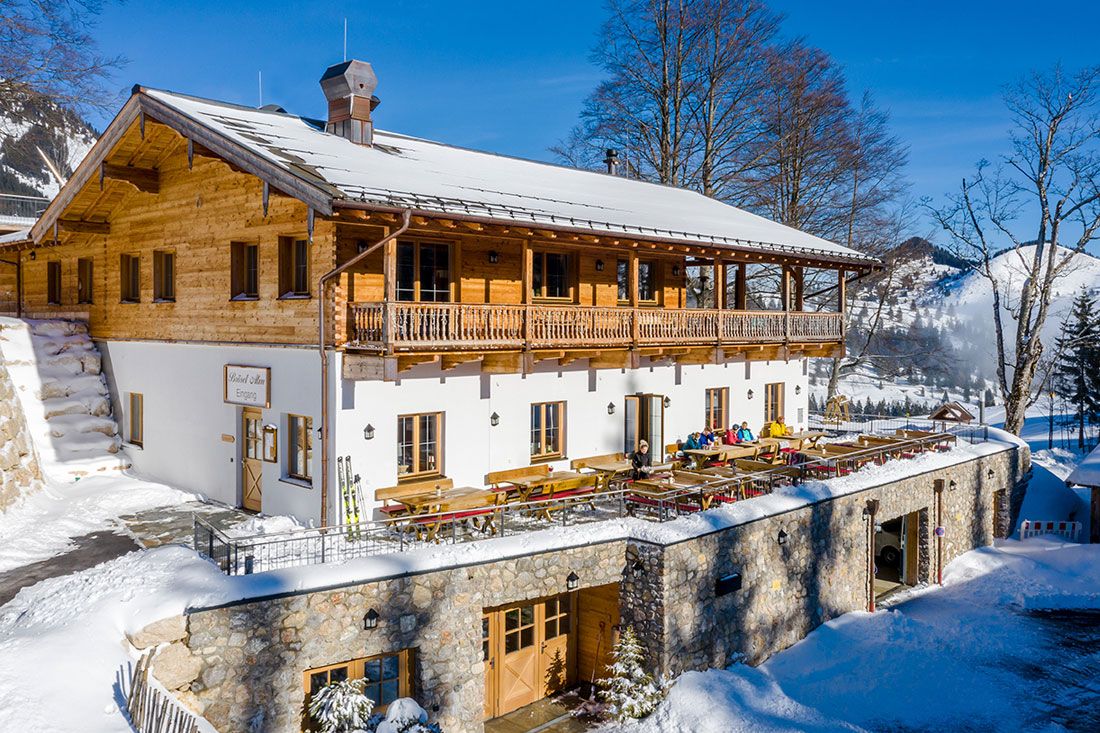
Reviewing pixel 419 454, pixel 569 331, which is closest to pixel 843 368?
pixel 569 331

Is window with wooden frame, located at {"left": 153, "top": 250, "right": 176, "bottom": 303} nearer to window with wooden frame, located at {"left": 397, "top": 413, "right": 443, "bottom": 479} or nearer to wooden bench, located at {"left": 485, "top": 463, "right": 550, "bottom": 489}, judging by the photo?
window with wooden frame, located at {"left": 397, "top": 413, "right": 443, "bottom": 479}

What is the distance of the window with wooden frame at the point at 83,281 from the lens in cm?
2166

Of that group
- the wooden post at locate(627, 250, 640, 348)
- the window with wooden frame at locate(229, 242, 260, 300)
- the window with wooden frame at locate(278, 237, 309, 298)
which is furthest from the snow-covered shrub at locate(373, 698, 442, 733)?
the wooden post at locate(627, 250, 640, 348)

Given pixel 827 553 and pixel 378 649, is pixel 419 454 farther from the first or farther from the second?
pixel 827 553

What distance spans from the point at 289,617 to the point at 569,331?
7.81 m

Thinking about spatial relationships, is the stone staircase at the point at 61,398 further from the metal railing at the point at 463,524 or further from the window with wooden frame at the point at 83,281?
the metal railing at the point at 463,524

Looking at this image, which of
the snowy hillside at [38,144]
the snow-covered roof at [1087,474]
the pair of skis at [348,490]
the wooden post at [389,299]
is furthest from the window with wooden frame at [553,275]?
the snow-covered roof at [1087,474]

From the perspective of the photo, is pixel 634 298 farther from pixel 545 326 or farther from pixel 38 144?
pixel 38 144

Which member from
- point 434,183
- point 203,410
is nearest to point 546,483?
point 434,183

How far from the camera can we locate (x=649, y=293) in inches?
821

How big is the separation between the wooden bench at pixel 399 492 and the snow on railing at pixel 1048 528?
20.0m

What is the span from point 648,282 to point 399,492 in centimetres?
972

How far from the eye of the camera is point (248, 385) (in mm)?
15523

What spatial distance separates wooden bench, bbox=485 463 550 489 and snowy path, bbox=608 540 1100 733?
4.86 meters
